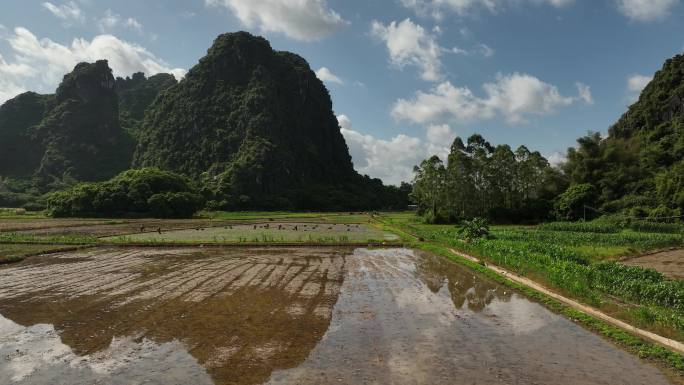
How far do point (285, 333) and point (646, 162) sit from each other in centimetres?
6711

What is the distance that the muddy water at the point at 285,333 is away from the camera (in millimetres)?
8094

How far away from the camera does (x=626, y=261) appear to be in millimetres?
22828

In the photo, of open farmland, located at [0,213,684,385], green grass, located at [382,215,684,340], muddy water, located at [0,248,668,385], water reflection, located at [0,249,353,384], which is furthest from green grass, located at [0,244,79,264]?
green grass, located at [382,215,684,340]

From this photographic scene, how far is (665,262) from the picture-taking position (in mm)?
22078

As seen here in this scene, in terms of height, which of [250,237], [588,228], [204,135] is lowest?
[250,237]

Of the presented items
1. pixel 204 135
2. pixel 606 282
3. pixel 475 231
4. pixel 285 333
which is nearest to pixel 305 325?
pixel 285 333

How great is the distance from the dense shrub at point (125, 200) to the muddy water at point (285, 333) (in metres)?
51.9

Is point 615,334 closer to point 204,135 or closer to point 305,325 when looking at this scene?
point 305,325

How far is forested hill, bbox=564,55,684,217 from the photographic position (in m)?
49.3

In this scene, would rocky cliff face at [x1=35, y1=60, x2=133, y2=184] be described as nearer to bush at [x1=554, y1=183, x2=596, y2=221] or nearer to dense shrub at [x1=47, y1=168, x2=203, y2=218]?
dense shrub at [x1=47, y1=168, x2=203, y2=218]

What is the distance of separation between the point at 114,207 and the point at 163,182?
964cm

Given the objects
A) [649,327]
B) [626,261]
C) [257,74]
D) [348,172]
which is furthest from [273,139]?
[649,327]

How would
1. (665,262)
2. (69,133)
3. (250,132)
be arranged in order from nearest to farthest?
(665,262), (250,132), (69,133)

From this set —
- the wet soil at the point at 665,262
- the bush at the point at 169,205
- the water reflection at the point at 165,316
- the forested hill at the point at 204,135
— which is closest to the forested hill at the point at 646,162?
the wet soil at the point at 665,262
